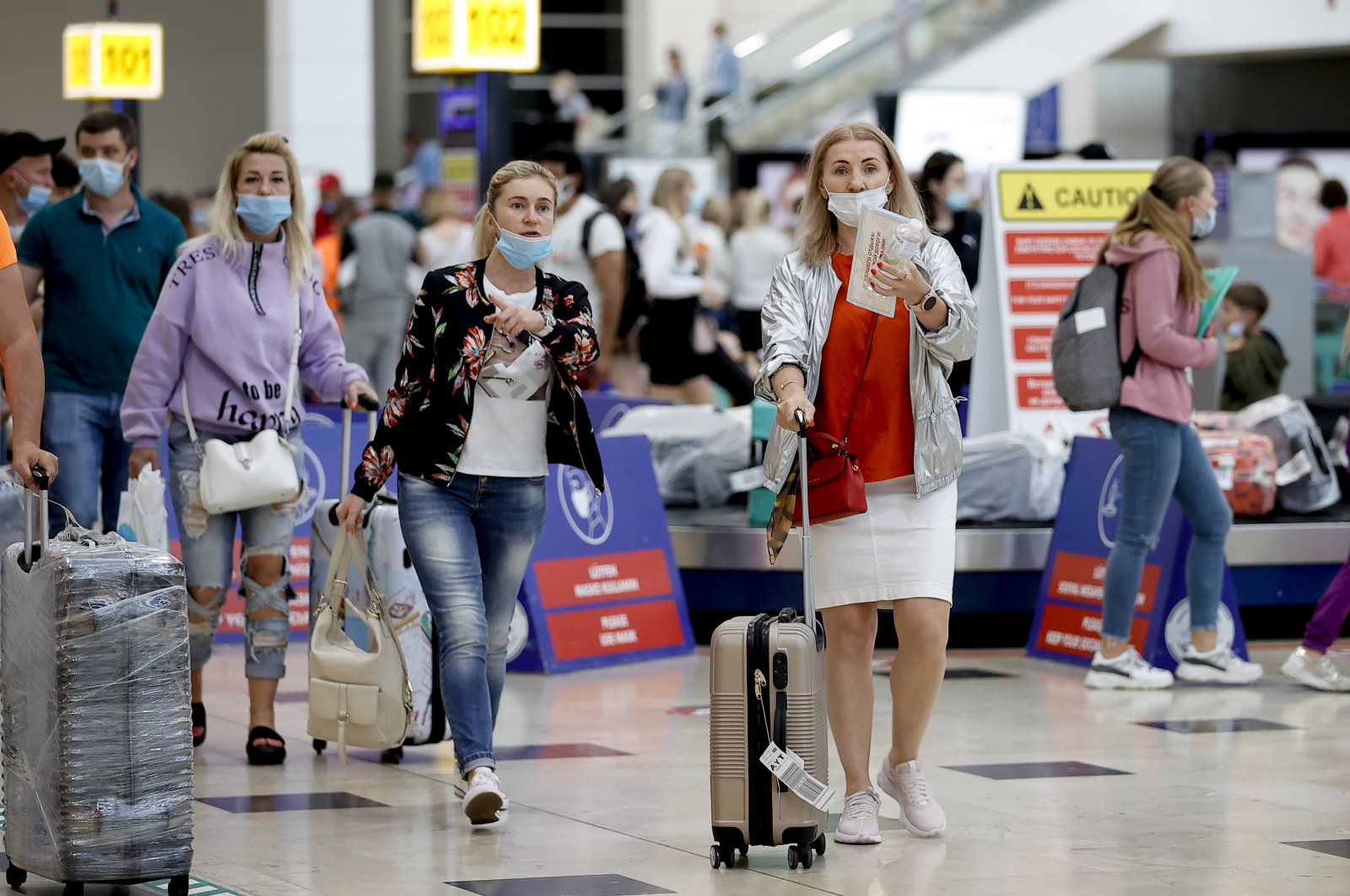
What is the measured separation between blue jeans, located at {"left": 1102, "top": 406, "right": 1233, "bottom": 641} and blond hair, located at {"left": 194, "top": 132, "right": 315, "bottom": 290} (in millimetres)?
3008

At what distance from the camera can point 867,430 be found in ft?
17.3

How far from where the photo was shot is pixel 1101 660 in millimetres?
8125

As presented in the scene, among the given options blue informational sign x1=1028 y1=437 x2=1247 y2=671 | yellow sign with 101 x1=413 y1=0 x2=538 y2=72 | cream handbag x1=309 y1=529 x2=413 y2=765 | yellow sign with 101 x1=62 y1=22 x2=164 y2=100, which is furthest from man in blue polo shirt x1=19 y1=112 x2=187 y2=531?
yellow sign with 101 x1=62 y1=22 x2=164 y2=100

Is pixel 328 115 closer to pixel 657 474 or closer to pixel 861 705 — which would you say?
pixel 657 474

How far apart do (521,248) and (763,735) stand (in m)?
1.42

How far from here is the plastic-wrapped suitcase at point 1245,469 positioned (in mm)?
9289

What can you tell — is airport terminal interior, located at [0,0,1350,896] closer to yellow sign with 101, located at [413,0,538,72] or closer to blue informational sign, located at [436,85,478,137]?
yellow sign with 101, located at [413,0,538,72]

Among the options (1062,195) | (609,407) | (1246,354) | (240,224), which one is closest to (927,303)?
(240,224)

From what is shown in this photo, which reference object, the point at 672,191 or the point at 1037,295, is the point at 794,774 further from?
the point at 672,191

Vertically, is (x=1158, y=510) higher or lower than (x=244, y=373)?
lower

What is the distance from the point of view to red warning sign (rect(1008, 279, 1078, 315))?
34.3 ft

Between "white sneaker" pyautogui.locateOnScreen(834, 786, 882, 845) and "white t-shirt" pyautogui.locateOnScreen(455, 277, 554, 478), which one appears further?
"white t-shirt" pyautogui.locateOnScreen(455, 277, 554, 478)

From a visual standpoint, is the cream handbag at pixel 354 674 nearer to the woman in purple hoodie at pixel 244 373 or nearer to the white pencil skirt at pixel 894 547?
the woman in purple hoodie at pixel 244 373

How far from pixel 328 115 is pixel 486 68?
1509cm
